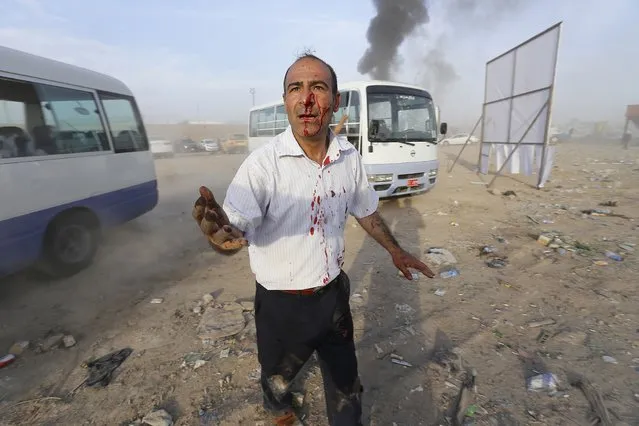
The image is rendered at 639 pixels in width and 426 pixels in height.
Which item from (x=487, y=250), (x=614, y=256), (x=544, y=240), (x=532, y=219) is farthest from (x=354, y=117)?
(x=614, y=256)

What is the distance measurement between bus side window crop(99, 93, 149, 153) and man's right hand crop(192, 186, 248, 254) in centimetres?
446

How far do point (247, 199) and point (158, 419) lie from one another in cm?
175

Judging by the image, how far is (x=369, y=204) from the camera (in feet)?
6.17

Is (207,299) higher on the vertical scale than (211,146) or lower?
lower

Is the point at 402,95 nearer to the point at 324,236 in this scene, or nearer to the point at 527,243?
the point at 527,243

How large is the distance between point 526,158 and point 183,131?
52911 mm

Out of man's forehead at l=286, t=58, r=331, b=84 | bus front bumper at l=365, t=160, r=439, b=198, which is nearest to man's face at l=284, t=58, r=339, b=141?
man's forehead at l=286, t=58, r=331, b=84

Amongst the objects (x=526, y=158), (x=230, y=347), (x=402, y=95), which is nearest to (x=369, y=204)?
(x=230, y=347)

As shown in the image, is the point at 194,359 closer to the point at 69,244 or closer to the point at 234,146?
the point at 69,244

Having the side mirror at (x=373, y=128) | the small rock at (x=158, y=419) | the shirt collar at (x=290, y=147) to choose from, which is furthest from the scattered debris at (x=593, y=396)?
the side mirror at (x=373, y=128)

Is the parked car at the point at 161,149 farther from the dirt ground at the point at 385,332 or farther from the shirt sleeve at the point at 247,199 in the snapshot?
the shirt sleeve at the point at 247,199

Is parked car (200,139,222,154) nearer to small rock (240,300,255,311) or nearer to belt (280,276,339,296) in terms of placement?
small rock (240,300,255,311)

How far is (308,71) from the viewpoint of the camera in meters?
1.47

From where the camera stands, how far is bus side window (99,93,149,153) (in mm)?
4793
